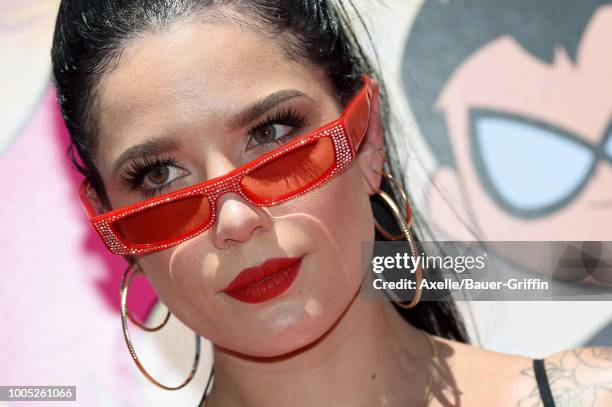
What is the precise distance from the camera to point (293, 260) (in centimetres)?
188

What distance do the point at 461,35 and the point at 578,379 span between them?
1.70 meters

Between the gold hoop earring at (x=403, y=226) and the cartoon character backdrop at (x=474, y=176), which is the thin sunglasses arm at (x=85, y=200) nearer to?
the gold hoop earring at (x=403, y=226)

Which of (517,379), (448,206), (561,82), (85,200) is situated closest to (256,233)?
(85,200)

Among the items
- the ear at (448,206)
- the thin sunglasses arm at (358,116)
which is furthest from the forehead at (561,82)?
the thin sunglasses arm at (358,116)

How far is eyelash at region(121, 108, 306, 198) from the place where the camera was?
191cm

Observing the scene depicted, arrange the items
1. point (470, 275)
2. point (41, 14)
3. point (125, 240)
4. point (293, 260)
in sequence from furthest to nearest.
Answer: point (41, 14), point (470, 275), point (125, 240), point (293, 260)

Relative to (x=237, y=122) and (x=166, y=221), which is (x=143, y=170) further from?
(x=237, y=122)

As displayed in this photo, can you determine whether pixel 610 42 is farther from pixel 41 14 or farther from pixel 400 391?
pixel 41 14

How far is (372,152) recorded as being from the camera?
2205 millimetres

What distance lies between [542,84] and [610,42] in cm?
34

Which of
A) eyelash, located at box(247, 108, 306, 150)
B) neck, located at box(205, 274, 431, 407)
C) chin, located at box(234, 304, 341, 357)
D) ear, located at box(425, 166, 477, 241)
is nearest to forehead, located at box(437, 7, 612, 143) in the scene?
ear, located at box(425, 166, 477, 241)

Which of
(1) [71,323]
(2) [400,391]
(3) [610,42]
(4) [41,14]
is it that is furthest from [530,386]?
(4) [41,14]

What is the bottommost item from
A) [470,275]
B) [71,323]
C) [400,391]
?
[71,323]

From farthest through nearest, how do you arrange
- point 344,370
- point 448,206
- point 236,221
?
point 448,206, point 344,370, point 236,221
